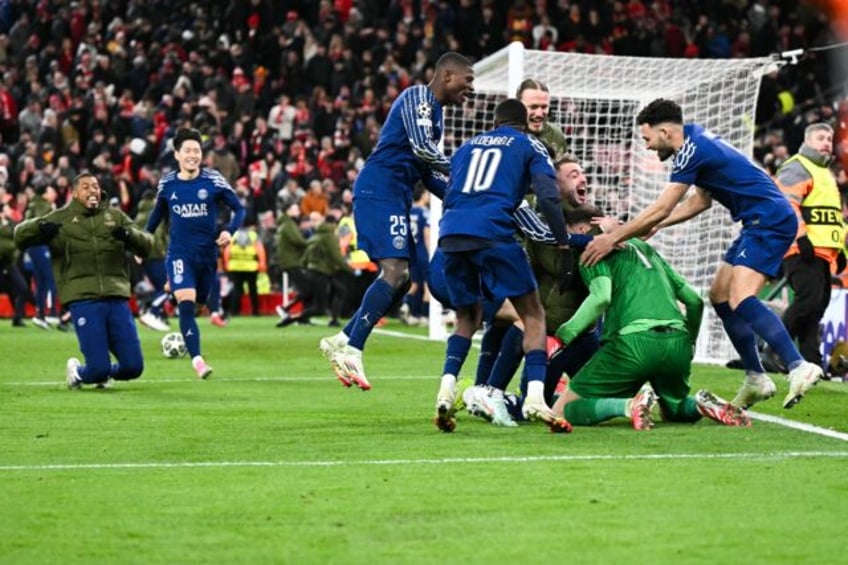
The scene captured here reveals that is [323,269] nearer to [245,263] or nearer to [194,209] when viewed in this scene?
[245,263]

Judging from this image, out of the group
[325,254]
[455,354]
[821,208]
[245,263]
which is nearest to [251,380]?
[821,208]

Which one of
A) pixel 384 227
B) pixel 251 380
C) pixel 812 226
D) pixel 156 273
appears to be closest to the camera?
pixel 384 227

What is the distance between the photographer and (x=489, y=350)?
10.7m

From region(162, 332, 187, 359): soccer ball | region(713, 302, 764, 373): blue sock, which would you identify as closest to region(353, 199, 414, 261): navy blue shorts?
region(713, 302, 764, 373): blue sock

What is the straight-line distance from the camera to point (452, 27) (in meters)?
34.7

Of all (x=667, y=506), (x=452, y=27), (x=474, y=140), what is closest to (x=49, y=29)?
(x=452, y=27)

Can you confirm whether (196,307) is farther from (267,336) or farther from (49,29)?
(49,29)

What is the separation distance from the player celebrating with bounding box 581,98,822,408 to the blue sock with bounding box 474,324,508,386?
1009mm

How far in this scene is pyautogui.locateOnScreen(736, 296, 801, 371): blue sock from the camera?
10.0 metres

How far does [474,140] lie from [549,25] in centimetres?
2496

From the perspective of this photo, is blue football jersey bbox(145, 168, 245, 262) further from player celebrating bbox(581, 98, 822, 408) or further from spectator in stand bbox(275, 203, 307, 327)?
spectator in stand bbox(275, 203, 307, 327)

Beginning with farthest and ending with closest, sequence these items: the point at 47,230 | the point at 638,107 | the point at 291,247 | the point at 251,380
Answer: the point at 291,247
the point at 638,107
the point at 251,380
the point at 47,230

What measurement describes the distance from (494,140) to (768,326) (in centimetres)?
208

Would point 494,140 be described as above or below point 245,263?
above
